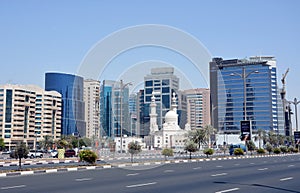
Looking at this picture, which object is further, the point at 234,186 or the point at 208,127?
the point at 208,127

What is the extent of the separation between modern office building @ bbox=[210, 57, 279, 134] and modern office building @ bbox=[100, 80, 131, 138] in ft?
267

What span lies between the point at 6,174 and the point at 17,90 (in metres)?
91.9

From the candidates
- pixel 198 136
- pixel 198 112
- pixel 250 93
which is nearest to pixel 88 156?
pixel 198 136

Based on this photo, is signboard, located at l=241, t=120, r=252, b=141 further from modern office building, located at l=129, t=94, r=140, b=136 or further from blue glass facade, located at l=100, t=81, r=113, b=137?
blue glass facade, located at l=100, t=81, r=113, b=137

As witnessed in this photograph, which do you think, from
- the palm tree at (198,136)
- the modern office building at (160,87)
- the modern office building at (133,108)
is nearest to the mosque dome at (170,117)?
the modern office building at (160,87)

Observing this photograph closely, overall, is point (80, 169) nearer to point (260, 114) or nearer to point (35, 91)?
point (35, 91)

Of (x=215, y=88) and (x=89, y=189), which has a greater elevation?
(x=215, y=88)

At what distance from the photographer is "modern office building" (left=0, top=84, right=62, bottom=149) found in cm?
10425

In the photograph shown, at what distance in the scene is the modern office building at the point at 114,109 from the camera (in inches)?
1609

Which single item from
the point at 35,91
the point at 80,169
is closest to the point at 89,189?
the point at 80,169

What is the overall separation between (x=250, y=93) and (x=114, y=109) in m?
105

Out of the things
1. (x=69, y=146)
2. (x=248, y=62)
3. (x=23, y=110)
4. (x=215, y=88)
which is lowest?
(x=69, y=146)

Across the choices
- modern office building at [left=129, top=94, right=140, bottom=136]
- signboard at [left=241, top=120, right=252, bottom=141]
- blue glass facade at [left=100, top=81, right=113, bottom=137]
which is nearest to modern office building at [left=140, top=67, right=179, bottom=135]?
modern office building at [left=129, top=94, right=140, bottom=136]

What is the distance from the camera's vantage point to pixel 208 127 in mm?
79750
